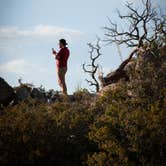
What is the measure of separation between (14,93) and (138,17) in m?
8.24

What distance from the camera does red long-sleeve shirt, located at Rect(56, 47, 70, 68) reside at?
1653cm

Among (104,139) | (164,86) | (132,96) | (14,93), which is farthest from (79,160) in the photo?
(14,93)

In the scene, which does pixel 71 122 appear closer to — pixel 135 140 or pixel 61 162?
pixel 61 162

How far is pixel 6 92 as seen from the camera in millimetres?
16891

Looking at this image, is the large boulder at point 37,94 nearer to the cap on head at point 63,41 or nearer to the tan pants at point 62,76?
the tan pants at point 62,76

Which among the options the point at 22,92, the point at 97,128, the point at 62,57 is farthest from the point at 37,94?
the point at 97,128

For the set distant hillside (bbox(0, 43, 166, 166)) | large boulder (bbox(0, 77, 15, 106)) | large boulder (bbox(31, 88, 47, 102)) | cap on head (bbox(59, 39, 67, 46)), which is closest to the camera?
distant hillside (bbox(0, 43, 166, 166))

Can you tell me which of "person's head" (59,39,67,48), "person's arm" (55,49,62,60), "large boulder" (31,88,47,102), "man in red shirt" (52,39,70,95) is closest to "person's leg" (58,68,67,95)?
"man in red shirt" (52,39,70,95)

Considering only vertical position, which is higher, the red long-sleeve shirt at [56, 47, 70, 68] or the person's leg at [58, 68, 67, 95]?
the red long-sleeve shirt at [56, 47, 70, 68]

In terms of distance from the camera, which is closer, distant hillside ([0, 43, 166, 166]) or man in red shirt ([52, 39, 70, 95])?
distant hillside ([0, 43, 166, 166])

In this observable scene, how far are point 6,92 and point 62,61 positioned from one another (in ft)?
7.27

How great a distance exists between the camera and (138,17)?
22.8 meters

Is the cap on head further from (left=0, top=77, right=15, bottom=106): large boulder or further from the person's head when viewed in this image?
(left=0, top=77, right=15, bottom=106): large boulder

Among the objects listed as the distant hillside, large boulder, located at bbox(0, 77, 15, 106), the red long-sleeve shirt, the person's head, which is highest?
the person's head
